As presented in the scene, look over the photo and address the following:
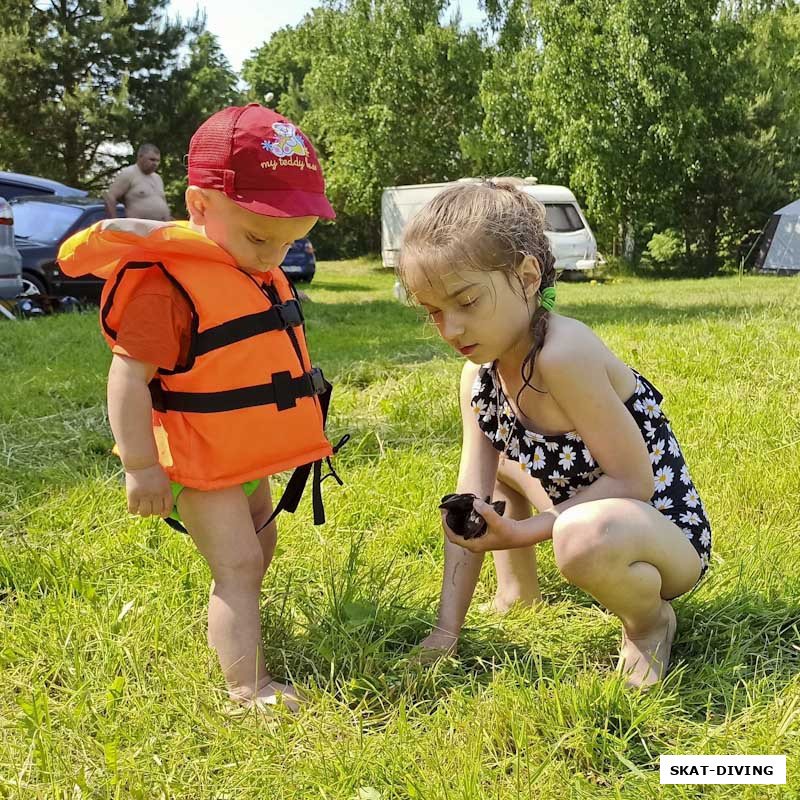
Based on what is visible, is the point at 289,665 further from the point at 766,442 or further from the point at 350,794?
the point at 766,442

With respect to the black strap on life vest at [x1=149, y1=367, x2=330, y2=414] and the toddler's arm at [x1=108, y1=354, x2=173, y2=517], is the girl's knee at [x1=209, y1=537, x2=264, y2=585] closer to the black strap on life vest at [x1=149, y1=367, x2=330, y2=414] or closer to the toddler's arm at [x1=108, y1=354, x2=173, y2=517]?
the toddler's arm at [x1=108, y1=354, x2=173, y2=517]

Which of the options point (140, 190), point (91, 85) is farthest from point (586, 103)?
point (140, 190)

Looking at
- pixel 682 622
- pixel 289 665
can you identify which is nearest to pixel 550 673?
pixel 682 622

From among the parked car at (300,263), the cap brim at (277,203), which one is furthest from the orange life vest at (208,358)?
the parked car at (300,263)

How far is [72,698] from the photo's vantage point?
6.66 feet

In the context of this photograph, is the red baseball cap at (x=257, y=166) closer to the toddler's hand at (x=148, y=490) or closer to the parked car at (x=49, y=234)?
the toddler's hand at (x=148, y=490)

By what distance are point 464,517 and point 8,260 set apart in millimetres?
7417

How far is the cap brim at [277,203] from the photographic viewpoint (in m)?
2.00

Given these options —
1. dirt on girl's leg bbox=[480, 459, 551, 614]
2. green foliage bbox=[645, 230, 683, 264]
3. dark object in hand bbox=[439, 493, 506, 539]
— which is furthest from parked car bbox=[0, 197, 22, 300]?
green foliage bbox=[645, 230, 683, 264]

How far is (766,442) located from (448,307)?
2.22 m

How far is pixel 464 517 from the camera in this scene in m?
2.08

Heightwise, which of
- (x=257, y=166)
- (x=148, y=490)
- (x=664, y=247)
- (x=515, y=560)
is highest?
(x=257, y=166)

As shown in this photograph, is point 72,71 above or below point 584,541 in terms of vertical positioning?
above

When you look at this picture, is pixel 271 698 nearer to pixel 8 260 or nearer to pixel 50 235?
pixel 8 260
